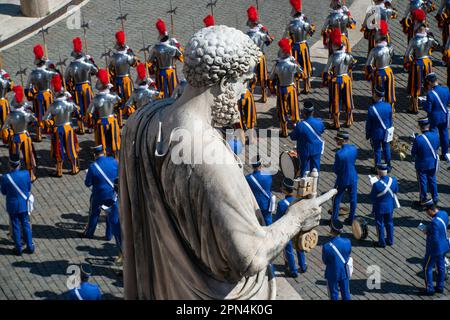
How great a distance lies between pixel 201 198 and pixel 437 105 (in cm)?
1458

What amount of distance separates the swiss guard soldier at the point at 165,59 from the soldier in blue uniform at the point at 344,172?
4.34 m

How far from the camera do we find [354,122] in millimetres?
22469

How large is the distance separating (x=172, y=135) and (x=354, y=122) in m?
15.6

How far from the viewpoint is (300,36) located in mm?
23469

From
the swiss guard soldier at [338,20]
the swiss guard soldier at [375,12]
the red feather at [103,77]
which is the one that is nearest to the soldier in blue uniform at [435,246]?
the red feather at [103,77]

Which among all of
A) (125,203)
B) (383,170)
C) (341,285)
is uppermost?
(125,203)

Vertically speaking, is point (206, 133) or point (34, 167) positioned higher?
point (206, 133)

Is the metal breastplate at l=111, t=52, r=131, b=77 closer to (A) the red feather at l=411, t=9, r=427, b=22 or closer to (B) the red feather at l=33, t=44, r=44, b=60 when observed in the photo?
(B) the red feather at l=33, t=44, r=44, b=60

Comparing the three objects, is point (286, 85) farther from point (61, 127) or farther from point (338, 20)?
point (61, 127)

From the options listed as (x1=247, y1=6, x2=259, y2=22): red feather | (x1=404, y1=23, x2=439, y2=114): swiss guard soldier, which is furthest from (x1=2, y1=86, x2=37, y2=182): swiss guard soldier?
(x1=404, y1=23, x2=439, y2=114): swiss guard soldier

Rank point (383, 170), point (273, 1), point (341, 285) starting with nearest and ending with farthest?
point (341, 285) → point (383, 170) → point (273, 1)

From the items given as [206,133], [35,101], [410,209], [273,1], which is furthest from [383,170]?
[206,133]
